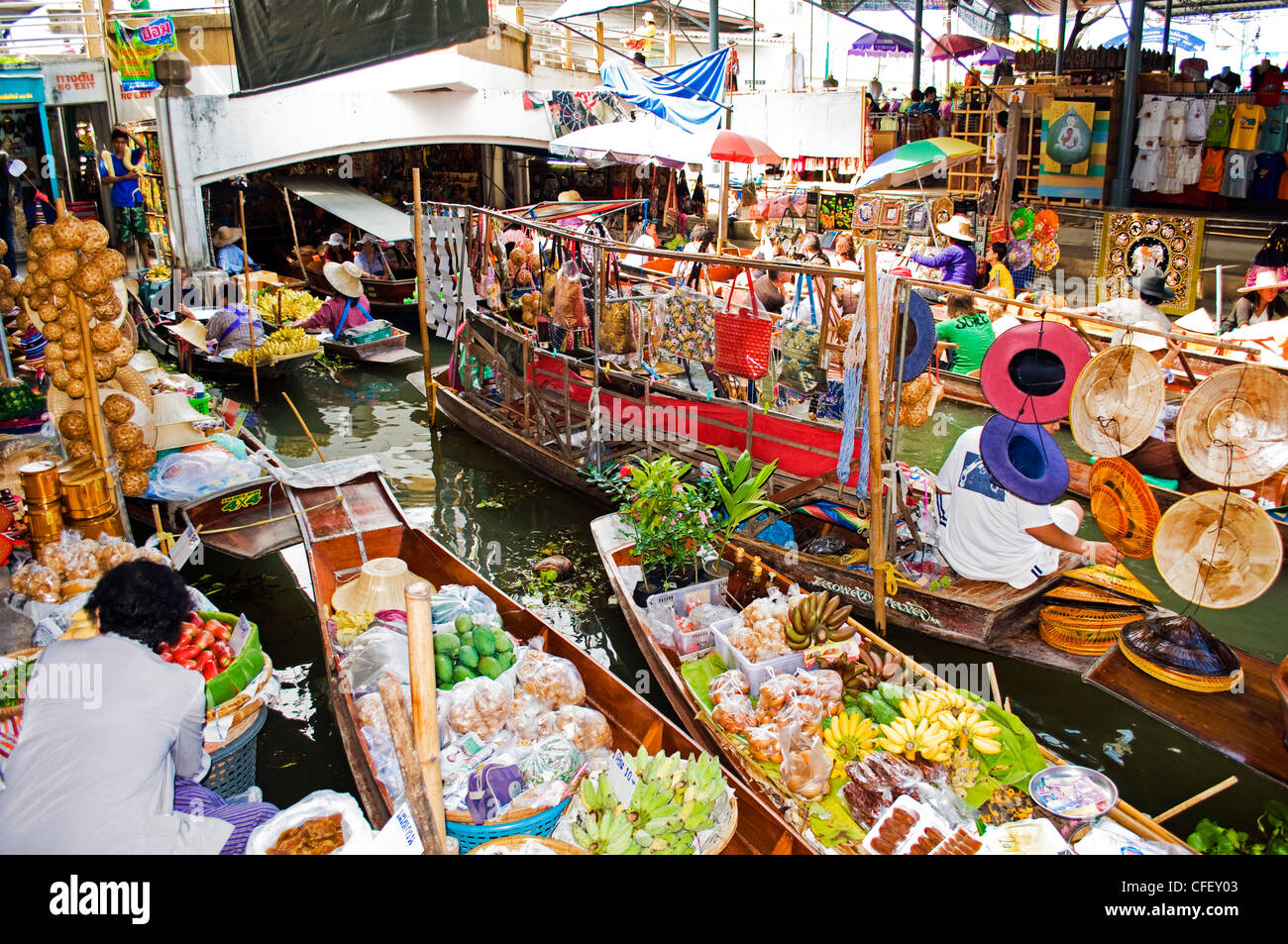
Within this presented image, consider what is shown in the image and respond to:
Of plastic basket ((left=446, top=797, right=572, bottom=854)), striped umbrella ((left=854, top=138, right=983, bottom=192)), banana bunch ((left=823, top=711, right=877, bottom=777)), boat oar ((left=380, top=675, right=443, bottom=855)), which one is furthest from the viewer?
striped umbrella ((left=854, top=138, right=983, bottom=192))

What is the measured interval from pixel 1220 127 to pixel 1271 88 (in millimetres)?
733

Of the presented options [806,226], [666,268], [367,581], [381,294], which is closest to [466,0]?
[367,581]

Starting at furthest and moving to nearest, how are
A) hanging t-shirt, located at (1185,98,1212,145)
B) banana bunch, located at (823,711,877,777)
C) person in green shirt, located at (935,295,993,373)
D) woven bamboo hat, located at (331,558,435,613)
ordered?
hanging t-shirt, located at (1185,98,1212,145)
person in green shirt, located at (935,295,993,373)
woven bamboo hat, located at (331,558,435,613)
banana bunch, located at (823,711,877,777)

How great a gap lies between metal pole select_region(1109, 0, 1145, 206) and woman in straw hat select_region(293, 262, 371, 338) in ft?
36.6

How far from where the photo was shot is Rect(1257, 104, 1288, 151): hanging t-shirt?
12961mm

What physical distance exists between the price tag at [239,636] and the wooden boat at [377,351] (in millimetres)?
8357

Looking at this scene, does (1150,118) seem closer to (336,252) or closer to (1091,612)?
(1091,612)

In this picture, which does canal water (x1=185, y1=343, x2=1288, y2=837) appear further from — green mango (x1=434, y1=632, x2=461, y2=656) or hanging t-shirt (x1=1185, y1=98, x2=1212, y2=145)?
hanging t-shirt (x1=1185, y1=98, x2=1212, y2=145)

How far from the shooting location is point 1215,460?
416cm

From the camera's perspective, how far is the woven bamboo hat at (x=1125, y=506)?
4.57 metres

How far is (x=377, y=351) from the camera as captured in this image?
43.1ft

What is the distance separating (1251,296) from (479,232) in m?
8.59

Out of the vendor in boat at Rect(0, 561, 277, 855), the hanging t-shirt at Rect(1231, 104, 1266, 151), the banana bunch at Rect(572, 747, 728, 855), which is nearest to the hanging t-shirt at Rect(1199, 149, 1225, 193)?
the hanging t-shirt at Rect(1231, 104, 1266, 151)

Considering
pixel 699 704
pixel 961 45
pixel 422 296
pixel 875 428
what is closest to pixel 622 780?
pixel 699 704
